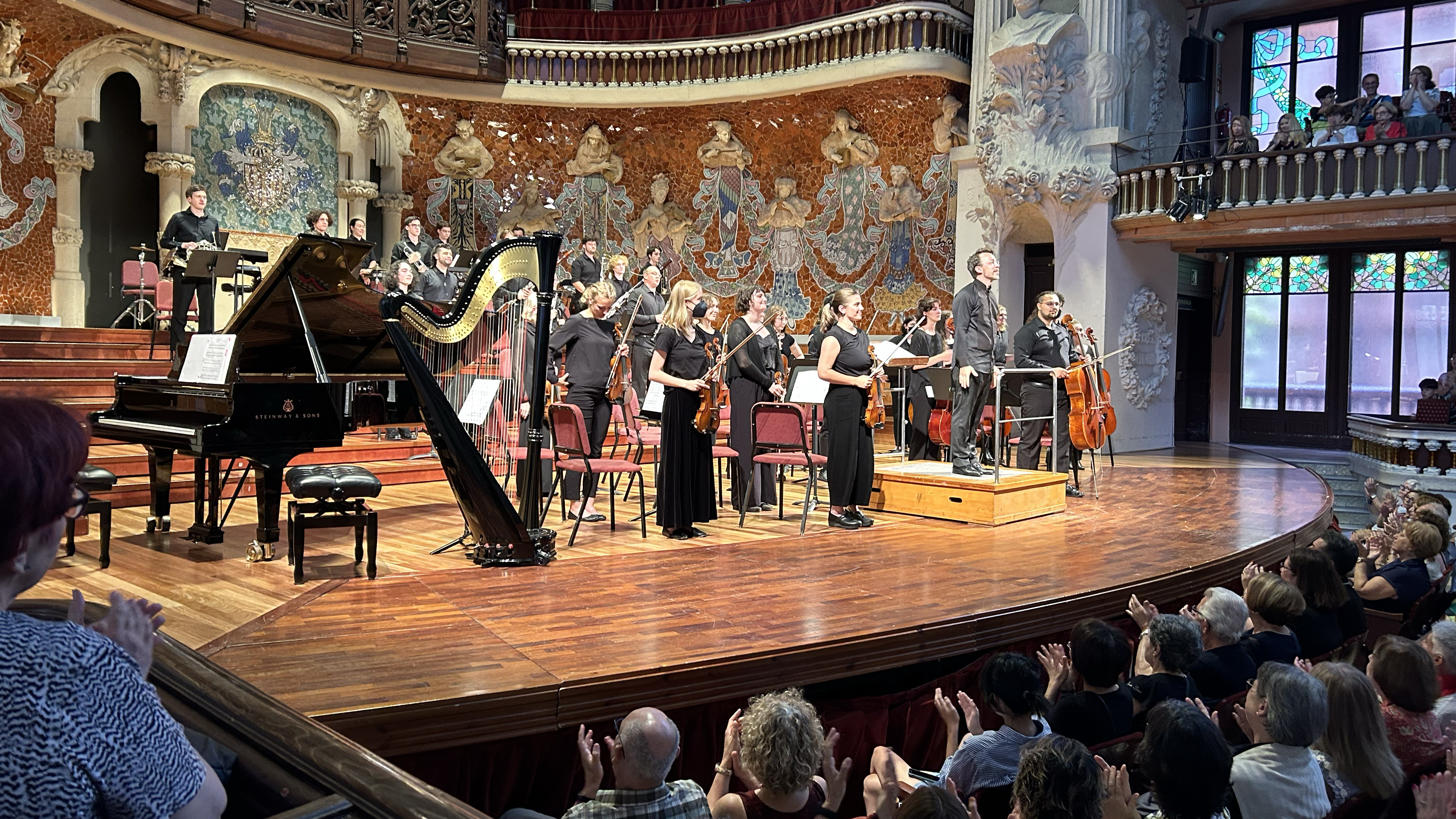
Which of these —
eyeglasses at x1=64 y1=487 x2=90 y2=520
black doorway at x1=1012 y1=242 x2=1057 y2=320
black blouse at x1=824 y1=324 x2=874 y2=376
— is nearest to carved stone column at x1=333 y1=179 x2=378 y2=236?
black doorway at x1=1012 y1=242 x2=1057 y2=320

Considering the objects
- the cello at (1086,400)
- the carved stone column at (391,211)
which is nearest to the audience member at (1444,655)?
the cello at (1086,400)

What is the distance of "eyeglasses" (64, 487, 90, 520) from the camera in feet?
3.73

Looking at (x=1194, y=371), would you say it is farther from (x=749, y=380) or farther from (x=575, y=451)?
(x=575, y=451)

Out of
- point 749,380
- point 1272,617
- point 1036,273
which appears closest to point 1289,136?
point 1036,273

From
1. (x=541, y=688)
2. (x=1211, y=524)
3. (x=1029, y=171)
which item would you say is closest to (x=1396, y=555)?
(x=1211, y=524)

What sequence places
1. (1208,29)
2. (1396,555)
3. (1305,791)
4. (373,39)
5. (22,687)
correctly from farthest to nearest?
(1208,29) < (373,39) < (1396,555) < (1305,791) < (22,687)

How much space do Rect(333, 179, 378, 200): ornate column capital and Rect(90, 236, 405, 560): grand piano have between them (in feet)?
25.1

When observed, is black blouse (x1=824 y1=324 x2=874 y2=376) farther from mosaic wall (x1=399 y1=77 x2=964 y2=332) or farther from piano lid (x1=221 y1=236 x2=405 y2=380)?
mosaic wall (x1=399 y1=77 x2=964 y2=332)

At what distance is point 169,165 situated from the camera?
1107 cm

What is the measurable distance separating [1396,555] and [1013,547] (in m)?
1.74

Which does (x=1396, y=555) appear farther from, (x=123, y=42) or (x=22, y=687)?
(x=123, y=42)

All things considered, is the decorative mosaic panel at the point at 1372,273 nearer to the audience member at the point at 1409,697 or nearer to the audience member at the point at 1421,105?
the audience member at the point at 1421,105

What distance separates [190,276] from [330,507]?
3.98 m

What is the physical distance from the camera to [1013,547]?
18.7ft
